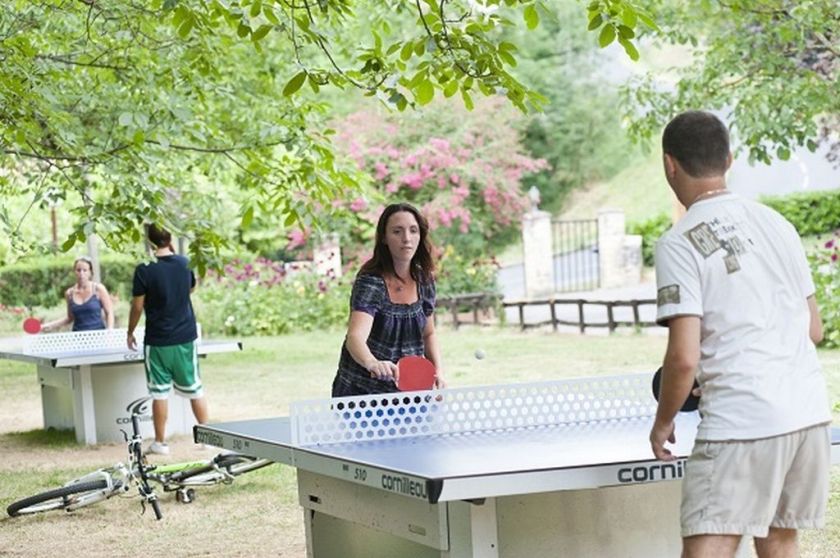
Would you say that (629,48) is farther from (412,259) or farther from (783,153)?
(783,153)

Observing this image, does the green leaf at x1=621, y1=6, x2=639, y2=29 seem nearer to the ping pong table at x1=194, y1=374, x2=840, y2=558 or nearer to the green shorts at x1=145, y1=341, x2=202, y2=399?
the ping pong table at x1=194, y1=374, x2=840, y2=558

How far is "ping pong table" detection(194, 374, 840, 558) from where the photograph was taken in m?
4.72

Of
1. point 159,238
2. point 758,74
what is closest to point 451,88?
Answer: point 159,238

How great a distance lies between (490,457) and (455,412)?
0.88m

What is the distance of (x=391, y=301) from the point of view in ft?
22.4

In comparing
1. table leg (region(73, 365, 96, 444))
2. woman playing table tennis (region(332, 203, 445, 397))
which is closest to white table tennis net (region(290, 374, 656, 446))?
woman playing table tennis (region(332, 203, 445, 397))

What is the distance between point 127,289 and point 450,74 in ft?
86.8

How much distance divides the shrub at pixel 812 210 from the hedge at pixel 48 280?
14.3 meters

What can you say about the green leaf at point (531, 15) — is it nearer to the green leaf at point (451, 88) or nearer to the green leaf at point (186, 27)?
the green leaf at point (451, 88)

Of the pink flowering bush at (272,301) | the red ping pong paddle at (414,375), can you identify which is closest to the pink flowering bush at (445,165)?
the pink flowering bush at (272,301)

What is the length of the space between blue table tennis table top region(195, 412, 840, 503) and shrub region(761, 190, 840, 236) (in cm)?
2923

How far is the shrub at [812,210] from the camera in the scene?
34125 millimetres

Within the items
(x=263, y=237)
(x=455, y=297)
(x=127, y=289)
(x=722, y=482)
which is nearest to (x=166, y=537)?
(x=722, y=482)

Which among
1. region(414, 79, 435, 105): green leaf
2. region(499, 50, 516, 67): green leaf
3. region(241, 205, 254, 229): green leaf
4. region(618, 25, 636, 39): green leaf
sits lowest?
region(241, 205, 254, 229): green leaf
